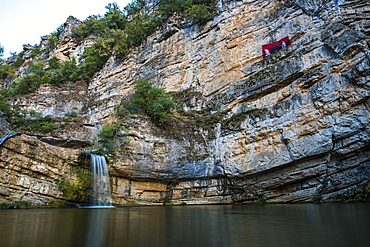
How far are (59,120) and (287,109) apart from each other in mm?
21012

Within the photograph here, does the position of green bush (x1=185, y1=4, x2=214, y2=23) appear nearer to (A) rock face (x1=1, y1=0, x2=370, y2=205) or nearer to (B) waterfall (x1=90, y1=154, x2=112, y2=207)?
(A) rock face (x1=1, y1=0, x2=370, y2=205)

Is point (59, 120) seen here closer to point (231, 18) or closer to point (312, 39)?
point (231, 18)

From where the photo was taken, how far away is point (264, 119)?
16.0 meters

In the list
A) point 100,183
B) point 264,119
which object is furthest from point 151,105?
point 264,119

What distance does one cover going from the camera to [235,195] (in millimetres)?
16344

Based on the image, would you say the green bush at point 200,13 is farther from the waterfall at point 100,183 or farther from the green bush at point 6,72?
the green bush at point 6,72

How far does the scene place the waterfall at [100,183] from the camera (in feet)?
50.3

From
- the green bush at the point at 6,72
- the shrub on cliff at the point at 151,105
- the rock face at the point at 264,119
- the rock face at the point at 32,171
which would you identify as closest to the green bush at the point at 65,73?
the green bush at the point at 6,72

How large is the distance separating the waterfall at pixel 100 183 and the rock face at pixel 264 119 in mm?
541

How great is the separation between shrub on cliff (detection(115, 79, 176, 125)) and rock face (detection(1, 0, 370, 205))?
3.52 feet

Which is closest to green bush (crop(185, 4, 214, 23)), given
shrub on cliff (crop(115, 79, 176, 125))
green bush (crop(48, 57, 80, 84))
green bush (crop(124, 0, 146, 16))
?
shrub on cliff (crop(115, 79, 176, 125))

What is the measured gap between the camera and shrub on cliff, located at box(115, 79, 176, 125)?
1927 centimetres

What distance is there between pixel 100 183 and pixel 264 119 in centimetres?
1156

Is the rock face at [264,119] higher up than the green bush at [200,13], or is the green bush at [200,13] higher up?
the green bush at [200,13]
